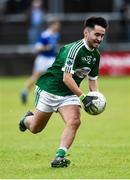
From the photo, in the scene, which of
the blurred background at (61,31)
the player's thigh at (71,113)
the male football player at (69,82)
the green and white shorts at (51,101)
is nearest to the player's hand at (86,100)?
the male football player at (69,82)

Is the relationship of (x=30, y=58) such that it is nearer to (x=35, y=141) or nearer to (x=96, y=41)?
(x=35, y=141)

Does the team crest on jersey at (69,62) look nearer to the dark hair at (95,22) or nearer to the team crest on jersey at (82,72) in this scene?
the team crest on jersey at (82,72)

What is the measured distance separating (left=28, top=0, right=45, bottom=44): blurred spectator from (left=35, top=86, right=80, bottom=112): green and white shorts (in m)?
21.5

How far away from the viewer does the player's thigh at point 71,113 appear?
36.1ft

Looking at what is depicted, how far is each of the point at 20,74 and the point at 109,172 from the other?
23730 millimetres

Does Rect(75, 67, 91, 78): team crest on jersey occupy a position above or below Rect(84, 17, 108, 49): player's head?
below

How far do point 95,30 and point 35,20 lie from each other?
22.3 metres

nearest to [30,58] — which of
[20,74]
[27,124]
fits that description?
[20,74]

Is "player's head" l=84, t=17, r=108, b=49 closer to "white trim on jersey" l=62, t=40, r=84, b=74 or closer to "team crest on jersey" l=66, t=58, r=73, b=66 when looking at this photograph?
"white trim on jersey" l=62, t=40, r=84, b=74

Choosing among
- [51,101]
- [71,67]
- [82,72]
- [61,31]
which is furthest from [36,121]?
[61,31]

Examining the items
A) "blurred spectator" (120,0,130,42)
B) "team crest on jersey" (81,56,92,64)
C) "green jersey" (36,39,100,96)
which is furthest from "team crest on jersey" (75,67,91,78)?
"blurred spectator" (120,0,130,42)

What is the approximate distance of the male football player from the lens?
1094 centimetres

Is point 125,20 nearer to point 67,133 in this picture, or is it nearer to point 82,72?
point 82,72

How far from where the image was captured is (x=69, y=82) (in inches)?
430
